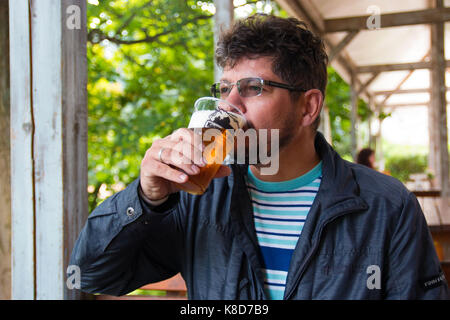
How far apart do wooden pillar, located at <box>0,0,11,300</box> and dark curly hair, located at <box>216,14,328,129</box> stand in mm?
1034

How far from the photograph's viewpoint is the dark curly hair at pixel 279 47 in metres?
1.44

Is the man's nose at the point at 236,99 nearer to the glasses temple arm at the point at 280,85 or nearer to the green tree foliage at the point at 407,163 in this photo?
the glasses temple arm at the point at 280,85

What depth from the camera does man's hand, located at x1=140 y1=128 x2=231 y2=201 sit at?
1.02 meters

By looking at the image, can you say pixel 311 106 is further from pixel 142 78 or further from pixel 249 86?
pixel 142 78

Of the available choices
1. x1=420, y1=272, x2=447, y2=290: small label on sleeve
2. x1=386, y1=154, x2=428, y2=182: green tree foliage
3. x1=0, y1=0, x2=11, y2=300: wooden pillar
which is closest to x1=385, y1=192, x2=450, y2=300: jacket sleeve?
x1=420, y1=272, x2=447, y2=290: small label on sleeve

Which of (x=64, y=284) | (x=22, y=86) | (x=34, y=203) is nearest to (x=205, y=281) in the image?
(x=64, y=284)

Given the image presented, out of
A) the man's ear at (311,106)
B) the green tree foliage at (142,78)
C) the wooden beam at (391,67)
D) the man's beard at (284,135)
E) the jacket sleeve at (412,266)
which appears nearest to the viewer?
the jacket sleeve at (412,266)

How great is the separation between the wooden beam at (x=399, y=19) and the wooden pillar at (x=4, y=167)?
191 inches

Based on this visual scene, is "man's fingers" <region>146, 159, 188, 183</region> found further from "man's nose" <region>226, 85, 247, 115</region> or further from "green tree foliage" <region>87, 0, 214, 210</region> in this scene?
"green tree foliage" <region>87, 0, 214, 210</region>

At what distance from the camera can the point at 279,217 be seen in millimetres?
1360

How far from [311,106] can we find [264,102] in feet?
0.82

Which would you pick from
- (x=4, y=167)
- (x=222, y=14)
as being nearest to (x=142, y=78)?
(x=222, y=14)

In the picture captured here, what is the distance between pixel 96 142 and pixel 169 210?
3633 millimetres

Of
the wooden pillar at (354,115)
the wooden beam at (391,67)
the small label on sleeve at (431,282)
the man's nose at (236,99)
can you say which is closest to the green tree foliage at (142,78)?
the man's nose at (236,99)
